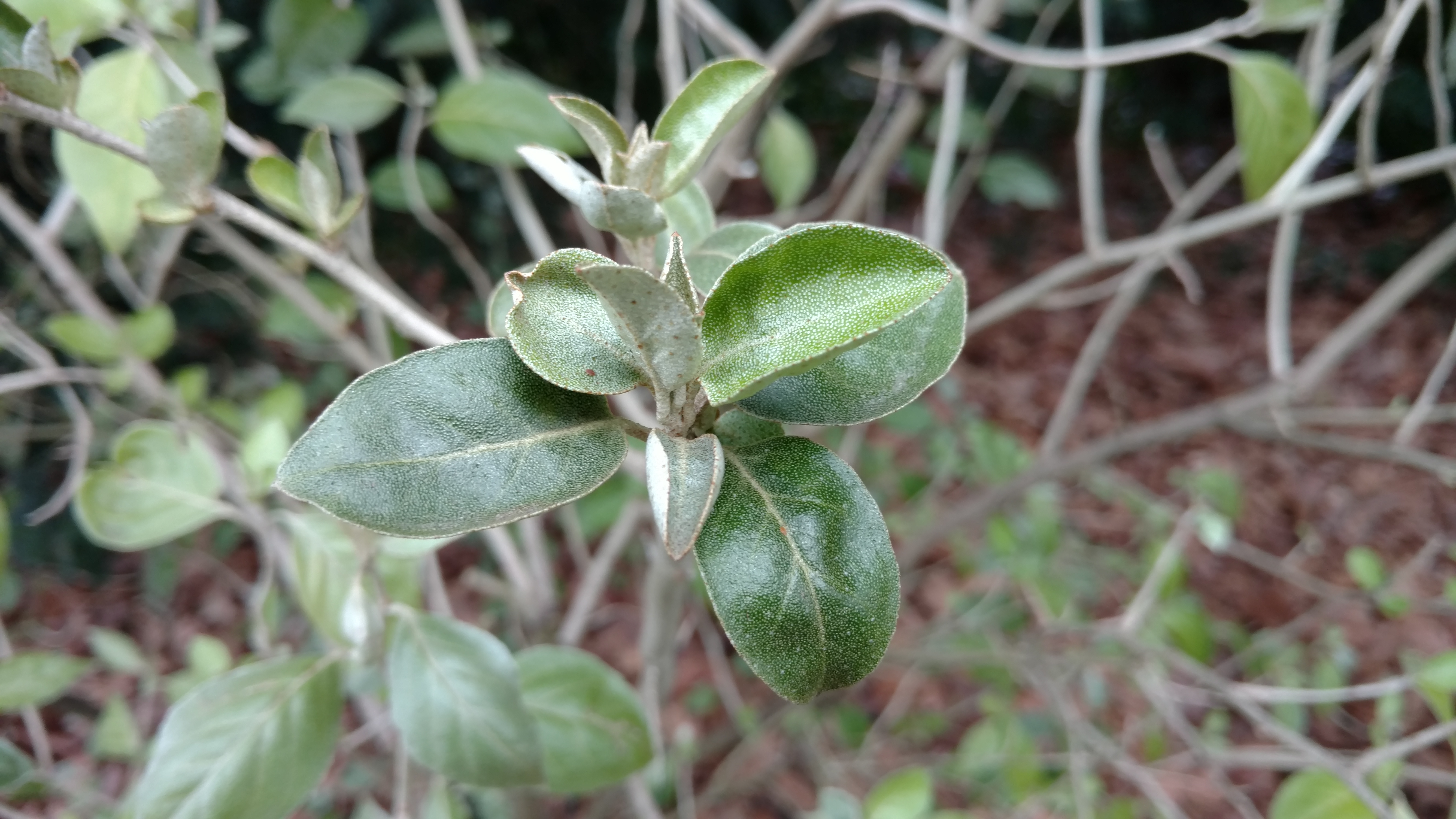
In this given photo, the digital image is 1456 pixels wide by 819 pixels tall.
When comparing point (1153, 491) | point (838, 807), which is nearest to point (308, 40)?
point (838, 807)

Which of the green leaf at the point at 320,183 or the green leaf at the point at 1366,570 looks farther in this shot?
the green leaf at the point at 1366,570

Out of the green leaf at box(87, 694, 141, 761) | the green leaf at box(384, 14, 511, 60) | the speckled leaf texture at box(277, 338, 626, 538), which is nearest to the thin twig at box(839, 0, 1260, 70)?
the speckled leaf texture at box(277, 338, 626, 538)

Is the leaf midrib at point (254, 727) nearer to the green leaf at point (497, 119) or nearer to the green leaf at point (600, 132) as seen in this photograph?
the green leaf at point (600, 132)

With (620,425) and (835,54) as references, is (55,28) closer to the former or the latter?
(620,425)

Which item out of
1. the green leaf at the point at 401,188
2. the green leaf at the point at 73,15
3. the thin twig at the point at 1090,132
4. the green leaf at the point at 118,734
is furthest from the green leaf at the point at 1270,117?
the green leaf at the point at 118,734

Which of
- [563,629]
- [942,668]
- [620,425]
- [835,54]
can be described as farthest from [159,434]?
[835,54]
